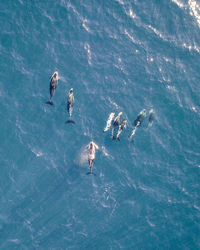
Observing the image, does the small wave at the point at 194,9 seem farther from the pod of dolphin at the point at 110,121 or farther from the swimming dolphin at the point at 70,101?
the swimming dolphin at the point at 70,101

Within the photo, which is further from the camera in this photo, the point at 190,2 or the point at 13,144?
the point at 190,2

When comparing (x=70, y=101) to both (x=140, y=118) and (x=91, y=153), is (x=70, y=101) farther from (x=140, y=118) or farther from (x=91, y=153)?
(x=140, y=118)

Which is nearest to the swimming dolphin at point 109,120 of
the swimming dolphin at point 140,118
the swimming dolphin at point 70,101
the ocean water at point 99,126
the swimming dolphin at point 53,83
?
the ocean water at point 99,126

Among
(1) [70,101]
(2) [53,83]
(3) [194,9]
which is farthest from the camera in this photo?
(3) [194,9]

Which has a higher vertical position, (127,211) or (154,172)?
(154,172)

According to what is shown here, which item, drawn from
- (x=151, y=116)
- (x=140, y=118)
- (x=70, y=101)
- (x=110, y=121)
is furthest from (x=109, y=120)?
(x=151, y=116)

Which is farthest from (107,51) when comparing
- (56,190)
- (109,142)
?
(56,190)

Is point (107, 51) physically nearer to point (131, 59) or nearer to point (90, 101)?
→ point (131, 59)

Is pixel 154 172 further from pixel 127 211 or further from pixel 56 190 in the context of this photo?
pixel 56 190

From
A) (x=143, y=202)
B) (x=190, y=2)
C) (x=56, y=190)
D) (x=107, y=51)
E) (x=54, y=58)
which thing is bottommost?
(x=56, y=190)
